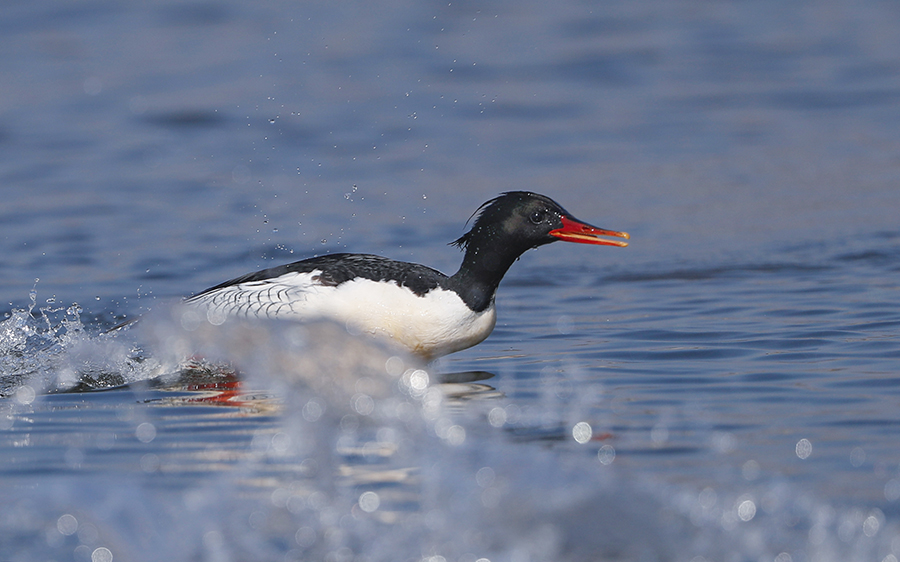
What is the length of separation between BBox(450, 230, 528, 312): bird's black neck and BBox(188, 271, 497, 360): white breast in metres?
0.07

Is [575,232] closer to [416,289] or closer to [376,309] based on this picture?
[416,289]

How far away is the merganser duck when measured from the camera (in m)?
6.98

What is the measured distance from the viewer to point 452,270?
10219mm

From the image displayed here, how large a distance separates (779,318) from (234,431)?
3.97m

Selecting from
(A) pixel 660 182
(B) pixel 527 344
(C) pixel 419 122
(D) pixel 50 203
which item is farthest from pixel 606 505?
(C) pixel 419 122

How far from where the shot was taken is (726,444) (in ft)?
18.3

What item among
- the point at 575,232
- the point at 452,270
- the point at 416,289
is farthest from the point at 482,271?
the point at 452,270

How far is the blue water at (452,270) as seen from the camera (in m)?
4.75

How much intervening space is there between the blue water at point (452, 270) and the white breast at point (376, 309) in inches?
7.8

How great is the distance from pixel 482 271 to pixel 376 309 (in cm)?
68

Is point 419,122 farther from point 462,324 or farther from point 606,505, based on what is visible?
point 606,505

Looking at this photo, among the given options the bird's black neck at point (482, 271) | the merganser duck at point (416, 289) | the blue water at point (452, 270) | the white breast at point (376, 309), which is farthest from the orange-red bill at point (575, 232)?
the blue water at point (452, 270)

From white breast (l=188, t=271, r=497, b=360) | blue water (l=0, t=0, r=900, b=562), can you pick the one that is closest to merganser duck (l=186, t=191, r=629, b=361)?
white breast (l=188, t=271, r=497, b=360)

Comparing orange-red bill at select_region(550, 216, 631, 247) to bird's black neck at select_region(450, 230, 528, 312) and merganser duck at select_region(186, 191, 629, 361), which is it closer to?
merganser duck at select_region(186, 191, 629, 361)
